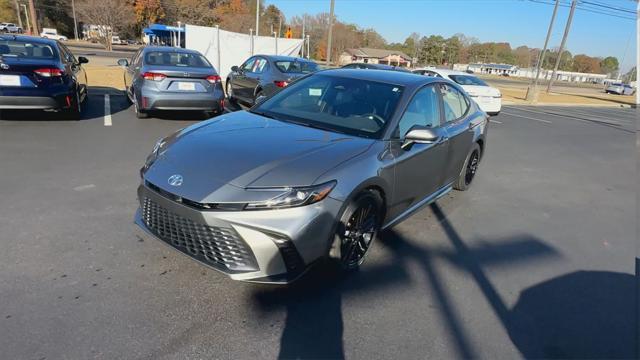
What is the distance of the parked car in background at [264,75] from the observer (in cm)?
955

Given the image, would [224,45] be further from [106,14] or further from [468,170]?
[106,14]

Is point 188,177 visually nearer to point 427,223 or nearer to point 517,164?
point 427,223

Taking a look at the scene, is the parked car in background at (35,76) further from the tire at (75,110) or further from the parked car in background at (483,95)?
the parked car in background at (483,95)

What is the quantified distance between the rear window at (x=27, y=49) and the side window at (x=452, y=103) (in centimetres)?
675

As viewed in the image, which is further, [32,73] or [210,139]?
[32,73]

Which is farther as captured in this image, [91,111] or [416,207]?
[91,111]

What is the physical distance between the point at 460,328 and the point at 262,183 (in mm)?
1633

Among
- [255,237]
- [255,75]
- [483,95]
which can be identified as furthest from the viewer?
[483,95]

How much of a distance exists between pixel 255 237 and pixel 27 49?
716 cm

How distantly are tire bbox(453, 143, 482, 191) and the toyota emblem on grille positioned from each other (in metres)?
3.60

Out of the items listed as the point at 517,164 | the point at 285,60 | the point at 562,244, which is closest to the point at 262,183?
the point at 562,244

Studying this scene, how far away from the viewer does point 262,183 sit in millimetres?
2588

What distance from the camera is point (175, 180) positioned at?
270 cm

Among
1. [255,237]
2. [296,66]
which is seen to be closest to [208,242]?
[255,237]
